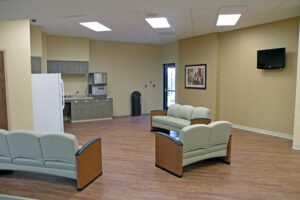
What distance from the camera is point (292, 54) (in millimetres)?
6086

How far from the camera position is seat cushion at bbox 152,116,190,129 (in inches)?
238

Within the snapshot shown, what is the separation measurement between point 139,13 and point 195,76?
393 centimetres

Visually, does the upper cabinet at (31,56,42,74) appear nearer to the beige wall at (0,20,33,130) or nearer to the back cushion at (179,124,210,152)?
the beige wall at (0,20,33,130)

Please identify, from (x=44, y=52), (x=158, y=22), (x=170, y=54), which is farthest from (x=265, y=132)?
(x=44, y=52)

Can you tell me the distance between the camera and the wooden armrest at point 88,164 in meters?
3.39

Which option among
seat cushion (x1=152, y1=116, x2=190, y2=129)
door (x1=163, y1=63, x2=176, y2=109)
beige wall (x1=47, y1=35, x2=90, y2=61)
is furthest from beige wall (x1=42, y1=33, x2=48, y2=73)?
door (x1=163, y1=63, x2=176, y2=109)

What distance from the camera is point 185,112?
21.9ft

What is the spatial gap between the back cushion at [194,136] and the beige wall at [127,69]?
6392 millimetres

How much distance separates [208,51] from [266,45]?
1980mm

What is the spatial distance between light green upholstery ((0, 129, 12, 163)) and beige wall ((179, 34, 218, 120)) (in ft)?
20.5

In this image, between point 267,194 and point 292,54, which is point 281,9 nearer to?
point 292,54

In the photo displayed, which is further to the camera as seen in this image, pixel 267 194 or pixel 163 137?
pixel 163 137

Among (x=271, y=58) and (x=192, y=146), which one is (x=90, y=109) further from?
(x=271, y=58)

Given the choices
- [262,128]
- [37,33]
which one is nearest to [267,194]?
[262,128]
